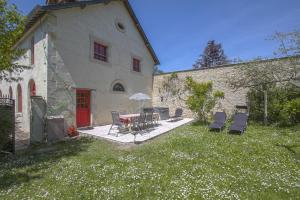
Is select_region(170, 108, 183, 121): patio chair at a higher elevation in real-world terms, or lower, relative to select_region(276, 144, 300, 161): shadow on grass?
higher

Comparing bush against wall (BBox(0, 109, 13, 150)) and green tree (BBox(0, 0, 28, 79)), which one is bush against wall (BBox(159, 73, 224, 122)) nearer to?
bush against wall (BBox(0, 109, 13, 150))

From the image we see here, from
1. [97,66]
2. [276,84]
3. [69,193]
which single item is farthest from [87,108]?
[276,84]

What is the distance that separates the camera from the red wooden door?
32.3 feet

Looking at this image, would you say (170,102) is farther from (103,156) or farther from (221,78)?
(103,156)

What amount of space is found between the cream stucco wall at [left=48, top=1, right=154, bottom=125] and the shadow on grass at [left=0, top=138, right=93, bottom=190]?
2.37 m

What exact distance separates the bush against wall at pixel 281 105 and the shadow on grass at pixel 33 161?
1056 cm

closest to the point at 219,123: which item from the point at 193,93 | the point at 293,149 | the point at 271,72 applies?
the point at 193,93

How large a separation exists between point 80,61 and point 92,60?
0.88m

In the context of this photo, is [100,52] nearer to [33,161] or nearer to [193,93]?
[193,93]

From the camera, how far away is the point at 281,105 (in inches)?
377

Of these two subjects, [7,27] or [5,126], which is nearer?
[5,126]

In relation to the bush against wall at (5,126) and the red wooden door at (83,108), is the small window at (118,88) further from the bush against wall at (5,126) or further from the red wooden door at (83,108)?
the bush against wall at (5,126)

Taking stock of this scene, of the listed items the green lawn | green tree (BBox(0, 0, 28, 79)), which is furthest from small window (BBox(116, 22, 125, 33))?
the green lawn

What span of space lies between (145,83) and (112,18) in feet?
20.3
